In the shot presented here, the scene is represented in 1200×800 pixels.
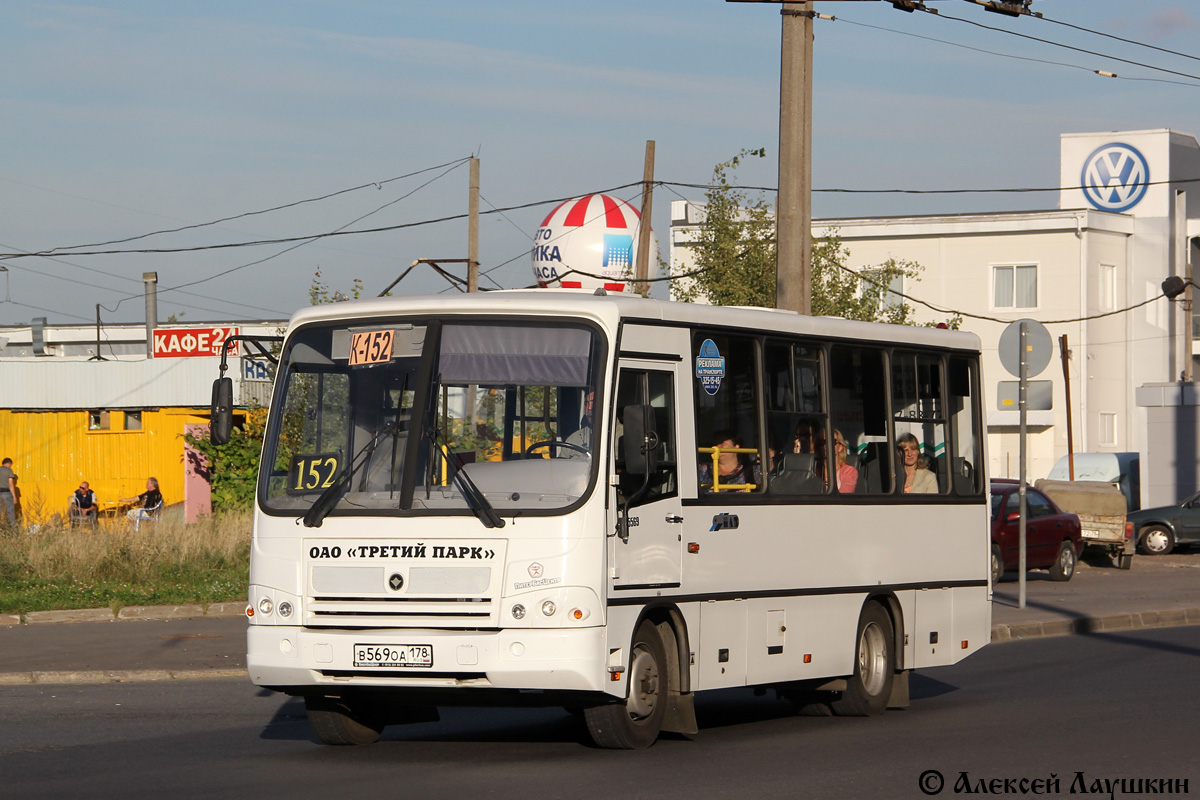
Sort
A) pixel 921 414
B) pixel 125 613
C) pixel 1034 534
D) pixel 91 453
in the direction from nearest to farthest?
pixel 921 414 → pixel 125 613 → pixel 1034 534 → pixel 91 453

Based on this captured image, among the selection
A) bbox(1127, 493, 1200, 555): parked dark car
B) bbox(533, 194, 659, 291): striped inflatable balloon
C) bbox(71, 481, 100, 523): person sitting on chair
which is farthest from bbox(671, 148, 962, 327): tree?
bbox(71, 481, 100, 523): person sitting on chair

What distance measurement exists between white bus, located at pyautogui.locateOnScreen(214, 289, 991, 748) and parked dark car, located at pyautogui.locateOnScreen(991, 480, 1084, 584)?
15003mm

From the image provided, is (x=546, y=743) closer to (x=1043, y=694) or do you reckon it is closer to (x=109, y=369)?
(x=1043, y=694)

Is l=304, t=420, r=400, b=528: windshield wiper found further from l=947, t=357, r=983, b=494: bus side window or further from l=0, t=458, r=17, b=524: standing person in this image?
l=0, t=458, r=17, b=524: standing person

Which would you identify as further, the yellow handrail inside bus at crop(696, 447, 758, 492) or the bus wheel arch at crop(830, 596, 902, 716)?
the bus wheel arch at crop(830, 596, 902, 716)

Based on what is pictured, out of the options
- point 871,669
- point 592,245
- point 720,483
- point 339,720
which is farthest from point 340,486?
point 592,245

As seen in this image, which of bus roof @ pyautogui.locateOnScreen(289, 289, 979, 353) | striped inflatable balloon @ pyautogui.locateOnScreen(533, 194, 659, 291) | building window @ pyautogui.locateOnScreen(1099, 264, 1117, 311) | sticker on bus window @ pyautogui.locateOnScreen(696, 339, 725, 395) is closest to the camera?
bus roof @ pyautogui.locateOnScreen(289, 289, 979, 353)

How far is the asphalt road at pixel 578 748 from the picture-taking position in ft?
29.3

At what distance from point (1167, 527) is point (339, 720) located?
101ft

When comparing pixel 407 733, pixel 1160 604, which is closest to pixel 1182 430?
pixel 1160 604

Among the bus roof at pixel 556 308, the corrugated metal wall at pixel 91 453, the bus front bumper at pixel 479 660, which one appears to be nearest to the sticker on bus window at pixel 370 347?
the bus roof at pixel 556 308

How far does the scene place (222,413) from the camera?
10.6 m

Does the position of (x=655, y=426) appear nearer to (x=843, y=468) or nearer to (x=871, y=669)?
(x=843, y=468)

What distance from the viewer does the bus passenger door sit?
32.7 ft
